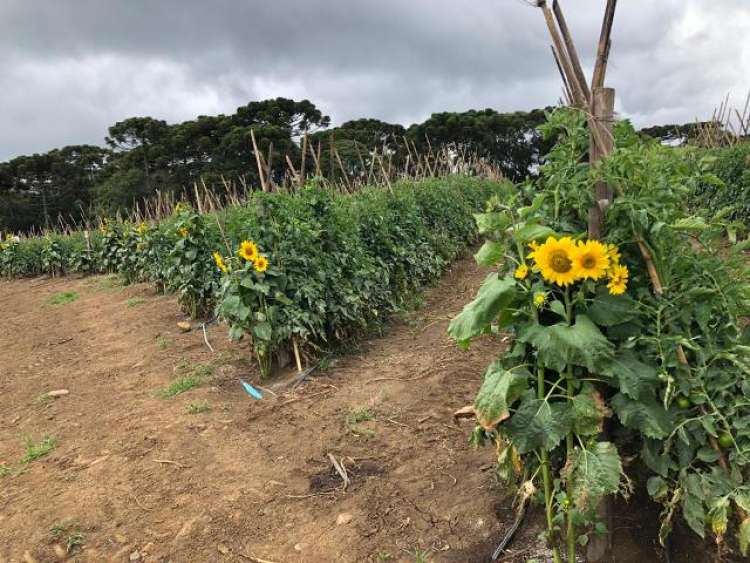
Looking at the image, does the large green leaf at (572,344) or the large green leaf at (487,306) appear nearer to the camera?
the large green leaf at (572,344)

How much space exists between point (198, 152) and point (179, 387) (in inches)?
1136

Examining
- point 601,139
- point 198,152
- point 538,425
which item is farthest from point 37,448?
point 198,152

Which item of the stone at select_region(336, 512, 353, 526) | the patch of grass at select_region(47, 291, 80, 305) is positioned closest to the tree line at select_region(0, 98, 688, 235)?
the patch of grass at select_region(47, 291, 80, 305)

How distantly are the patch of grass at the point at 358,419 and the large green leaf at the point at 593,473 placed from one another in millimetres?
1833

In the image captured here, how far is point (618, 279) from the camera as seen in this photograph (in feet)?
6.23

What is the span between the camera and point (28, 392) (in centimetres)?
512

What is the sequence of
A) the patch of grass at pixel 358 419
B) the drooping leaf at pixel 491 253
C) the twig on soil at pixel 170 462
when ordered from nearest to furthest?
the drooping leaf at pixel 491 253, the twig on soil at pixel 170 462, the patch of grass at pixel 358 419

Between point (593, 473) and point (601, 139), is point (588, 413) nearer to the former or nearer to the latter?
point (593, 473)

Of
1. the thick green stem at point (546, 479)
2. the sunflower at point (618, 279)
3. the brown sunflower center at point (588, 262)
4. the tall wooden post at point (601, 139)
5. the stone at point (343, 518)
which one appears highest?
the tall wooden post at point (601, 139)

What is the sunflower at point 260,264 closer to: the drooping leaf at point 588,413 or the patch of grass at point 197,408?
the patch of grass at point 197,408

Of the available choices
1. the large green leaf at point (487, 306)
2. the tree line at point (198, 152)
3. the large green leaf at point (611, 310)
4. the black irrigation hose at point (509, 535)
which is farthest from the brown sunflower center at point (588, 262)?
the tree line at point (198, 152)

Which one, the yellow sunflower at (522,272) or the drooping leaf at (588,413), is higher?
the yellow sunflower at (522,272)

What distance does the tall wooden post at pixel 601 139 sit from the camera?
2018 millimetres

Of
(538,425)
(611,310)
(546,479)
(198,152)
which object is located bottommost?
(546,479)
